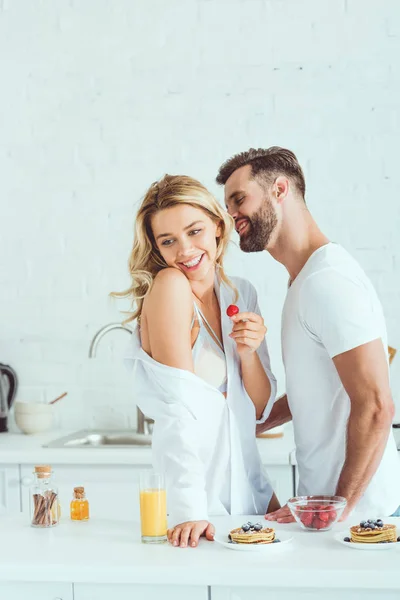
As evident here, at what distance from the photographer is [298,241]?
2297 millimetres

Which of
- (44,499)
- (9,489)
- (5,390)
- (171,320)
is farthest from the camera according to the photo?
(5,390)

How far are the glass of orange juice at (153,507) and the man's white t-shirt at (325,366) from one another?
0.52 metres

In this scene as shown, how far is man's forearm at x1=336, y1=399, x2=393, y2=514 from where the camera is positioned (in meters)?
1.97

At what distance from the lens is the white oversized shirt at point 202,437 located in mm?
1882

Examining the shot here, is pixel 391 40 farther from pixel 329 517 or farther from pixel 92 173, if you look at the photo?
pixel 329 517

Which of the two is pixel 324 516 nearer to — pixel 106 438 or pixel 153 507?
pixel 153 507

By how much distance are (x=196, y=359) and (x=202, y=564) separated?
0.65m

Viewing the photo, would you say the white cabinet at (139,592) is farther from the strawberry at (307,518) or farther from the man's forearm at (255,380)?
the man's forearm at (255,380)

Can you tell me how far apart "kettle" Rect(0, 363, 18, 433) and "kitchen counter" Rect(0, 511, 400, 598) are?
1963 millimetres

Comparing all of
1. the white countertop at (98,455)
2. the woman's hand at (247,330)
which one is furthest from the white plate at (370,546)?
the white countertop at (98,455)

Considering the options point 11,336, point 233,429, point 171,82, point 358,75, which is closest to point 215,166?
point 171,82

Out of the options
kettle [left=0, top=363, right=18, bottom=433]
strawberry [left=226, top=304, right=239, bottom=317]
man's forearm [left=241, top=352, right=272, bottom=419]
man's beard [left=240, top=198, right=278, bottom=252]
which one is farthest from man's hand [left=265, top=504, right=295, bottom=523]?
kettle [left=0, top=363, right=18, bottom=433]

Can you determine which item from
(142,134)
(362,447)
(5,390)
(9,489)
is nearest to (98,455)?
(9,489)

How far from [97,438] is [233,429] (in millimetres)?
1637
